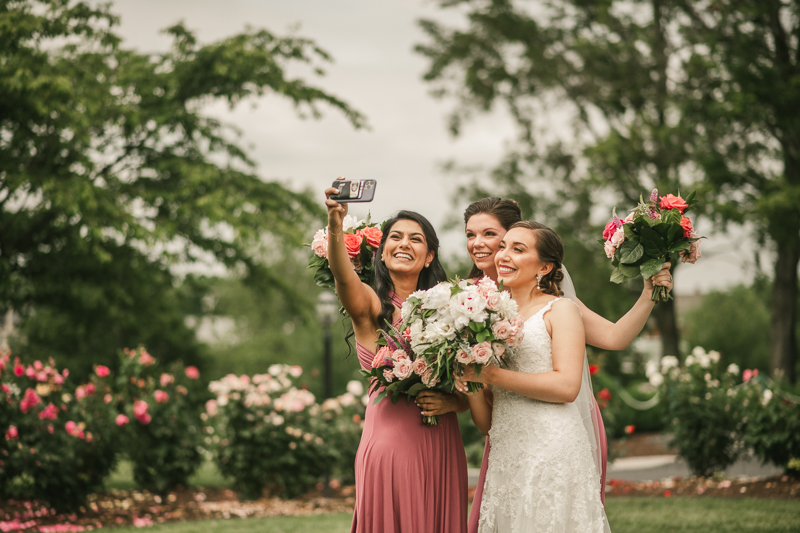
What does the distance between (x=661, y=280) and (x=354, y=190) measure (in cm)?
177

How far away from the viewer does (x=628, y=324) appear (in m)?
3.90

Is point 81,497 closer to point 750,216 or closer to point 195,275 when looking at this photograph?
point 195,275

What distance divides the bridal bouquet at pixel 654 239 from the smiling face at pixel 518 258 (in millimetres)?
468

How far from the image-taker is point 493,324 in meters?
3.34

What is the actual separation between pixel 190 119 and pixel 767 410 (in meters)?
11.3

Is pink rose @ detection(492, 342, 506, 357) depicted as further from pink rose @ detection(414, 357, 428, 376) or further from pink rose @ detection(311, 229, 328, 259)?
pink rose @ detection(311, 229, 328, 259)

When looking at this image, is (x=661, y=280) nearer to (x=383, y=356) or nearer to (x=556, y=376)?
(x=556, y=376)

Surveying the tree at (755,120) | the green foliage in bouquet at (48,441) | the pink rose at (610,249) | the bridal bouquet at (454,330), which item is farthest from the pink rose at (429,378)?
the tree at (755,120)

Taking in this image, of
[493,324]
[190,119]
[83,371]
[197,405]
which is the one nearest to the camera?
[493,324]

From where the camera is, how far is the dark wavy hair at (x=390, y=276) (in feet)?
13.1

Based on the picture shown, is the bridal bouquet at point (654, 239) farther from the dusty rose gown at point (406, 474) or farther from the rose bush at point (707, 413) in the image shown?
the rose bush at point (707, 413)

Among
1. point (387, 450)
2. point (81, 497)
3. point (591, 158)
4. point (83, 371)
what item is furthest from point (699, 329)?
point (387, 450)

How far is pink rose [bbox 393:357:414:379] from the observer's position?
3471 mm

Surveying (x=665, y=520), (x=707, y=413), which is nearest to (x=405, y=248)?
(x=665, y=520)
